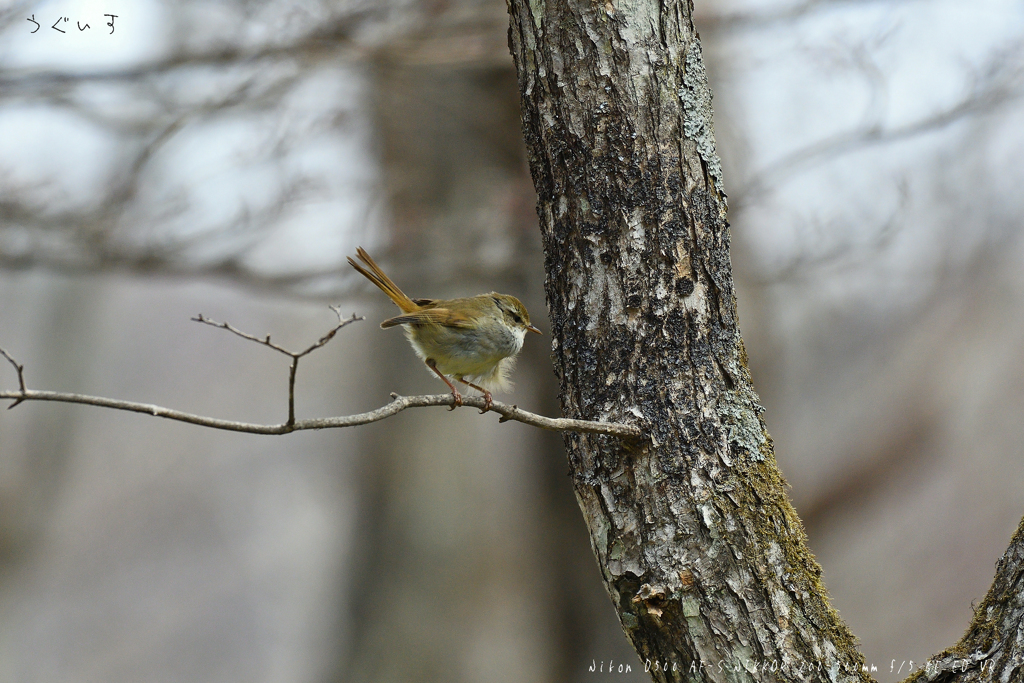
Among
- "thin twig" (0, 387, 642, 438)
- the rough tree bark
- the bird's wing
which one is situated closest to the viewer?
"thin twig" (0, 387, 642, 438)

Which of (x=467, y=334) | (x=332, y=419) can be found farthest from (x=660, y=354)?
(x=467, y=334)

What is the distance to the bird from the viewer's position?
10.7 ft

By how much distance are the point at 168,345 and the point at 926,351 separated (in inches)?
485

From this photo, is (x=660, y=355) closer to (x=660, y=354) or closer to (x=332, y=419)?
(x=660, y=354)

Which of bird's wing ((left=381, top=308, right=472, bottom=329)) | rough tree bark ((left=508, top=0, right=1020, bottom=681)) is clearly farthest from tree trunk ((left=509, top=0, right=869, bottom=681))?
bird's wing ((left=381, top=308, right=472, bottom=329))

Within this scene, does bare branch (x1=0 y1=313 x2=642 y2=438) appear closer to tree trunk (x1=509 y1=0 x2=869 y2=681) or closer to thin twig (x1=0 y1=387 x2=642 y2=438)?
thin twig (x1=0 y1=387 x2=642 y2=438)

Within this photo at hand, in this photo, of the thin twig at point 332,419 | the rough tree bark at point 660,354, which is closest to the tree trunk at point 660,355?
the rough tree bark at point 660,354

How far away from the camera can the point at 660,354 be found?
208cm

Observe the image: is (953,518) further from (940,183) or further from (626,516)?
(626,516)

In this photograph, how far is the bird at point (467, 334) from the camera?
326 cm

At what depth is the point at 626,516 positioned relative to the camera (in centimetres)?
207

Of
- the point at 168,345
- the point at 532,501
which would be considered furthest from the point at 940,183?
the point at 168,345

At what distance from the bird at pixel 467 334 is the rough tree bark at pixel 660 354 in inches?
43.6

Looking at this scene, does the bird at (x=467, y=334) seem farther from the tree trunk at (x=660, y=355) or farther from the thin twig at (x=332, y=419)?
the thin twig at (x=332, y=419)
